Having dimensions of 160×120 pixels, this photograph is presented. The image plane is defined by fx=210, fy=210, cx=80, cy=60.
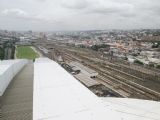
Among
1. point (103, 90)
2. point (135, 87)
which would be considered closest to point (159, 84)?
point (135, 87)

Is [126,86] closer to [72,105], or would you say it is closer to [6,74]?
[6,74]

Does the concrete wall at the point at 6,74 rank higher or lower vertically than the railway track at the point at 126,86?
higher

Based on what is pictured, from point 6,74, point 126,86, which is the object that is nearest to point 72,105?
point 6,74

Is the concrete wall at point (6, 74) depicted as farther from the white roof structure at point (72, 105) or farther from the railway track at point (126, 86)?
the railway track at point (126, 86)

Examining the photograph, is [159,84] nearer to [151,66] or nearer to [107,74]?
[107,74]

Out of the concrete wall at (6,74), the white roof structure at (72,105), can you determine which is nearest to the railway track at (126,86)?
the white roof structure at (72,105)

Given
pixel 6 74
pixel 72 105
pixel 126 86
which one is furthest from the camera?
pixel 126 86

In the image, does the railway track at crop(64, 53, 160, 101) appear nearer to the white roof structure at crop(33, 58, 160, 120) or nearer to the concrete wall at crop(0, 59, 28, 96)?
the white roof structure at crop(33, 58, 160, 120)

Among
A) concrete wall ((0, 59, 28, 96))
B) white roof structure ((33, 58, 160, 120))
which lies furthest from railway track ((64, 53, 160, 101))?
concrete wall ((0, 59, 28, 96))

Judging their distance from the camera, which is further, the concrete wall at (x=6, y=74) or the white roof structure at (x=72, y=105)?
the concrete wall at (x=6, y=74)
